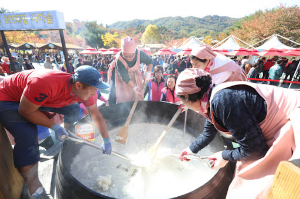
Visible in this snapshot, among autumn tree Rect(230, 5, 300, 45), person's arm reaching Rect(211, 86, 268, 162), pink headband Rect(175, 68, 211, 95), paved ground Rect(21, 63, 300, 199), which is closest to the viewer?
person's arm reaching Rect(211, 86, 268, 162)

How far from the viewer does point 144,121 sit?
10.0 ft

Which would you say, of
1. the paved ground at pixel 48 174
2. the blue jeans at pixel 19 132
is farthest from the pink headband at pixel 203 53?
the blue jeans at pixel 19 132

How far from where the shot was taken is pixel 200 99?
114 centimetres

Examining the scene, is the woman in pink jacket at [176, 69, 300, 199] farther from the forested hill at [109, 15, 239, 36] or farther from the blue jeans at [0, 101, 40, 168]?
the forested hill at [109, 15, 239, 36]

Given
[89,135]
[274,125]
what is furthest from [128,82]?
[274,125]

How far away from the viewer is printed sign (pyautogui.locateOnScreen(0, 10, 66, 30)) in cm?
377

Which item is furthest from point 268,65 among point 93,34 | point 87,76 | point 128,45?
point 93,34

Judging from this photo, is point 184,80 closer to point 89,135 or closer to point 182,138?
point 89,135

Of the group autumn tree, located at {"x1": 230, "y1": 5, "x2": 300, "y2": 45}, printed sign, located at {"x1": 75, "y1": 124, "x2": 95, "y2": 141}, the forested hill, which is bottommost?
printed sign, located at {"x1": 75, "y1": 124, "x2": 95, "y2": 141}

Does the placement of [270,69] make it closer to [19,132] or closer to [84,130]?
[84,130]

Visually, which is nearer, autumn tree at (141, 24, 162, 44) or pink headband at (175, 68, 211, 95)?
pink headband at (175, 68, 211, 95)

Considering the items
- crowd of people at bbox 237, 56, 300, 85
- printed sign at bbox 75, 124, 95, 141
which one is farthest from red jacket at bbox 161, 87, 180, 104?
crowd of people at bbox 237, 56, 300, 85

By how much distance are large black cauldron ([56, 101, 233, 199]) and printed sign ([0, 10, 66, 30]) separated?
2.98 metres

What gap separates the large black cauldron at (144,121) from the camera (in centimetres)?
118
